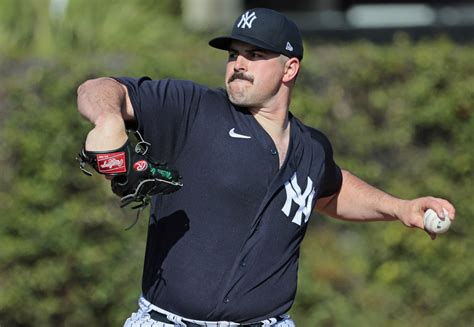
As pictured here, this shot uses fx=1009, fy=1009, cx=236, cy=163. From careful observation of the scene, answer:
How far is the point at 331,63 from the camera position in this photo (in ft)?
26.8

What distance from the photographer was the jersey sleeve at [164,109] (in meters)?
4.39

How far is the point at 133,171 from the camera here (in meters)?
3.97

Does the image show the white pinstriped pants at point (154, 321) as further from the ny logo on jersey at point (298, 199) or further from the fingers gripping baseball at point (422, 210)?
the fingers gripping baseball at point (422, 210)

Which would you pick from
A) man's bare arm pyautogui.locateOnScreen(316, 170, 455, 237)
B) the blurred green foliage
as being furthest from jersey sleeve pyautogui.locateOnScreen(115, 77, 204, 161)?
the blurred green foliage

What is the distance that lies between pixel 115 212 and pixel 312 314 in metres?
1.73

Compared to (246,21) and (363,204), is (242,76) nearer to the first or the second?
(246,21)

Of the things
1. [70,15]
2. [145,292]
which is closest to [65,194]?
[70,15]

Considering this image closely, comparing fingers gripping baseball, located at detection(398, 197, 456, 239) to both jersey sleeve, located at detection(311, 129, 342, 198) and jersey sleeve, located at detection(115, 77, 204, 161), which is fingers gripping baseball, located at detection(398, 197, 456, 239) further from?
jersey sleeve, located at detection(115, 77, 204, 161)

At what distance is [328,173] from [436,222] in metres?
0.64

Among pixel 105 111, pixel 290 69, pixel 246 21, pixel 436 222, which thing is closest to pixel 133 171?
pixel 105 111

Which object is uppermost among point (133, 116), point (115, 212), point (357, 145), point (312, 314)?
point (133, 116)

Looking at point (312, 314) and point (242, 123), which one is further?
point (312, 314)

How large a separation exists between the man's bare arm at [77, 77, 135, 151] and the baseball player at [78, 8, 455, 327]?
98 millimetres

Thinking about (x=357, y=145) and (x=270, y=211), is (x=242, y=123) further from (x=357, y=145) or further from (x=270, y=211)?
(x=357, y=145)
